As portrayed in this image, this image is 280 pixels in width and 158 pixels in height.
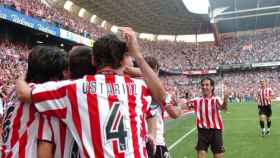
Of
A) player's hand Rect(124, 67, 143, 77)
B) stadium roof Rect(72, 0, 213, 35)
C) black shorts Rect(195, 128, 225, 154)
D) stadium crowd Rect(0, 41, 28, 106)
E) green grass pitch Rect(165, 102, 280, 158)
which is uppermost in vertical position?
stadium roof Rect(72, 0, 213, 35)

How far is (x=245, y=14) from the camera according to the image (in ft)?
182

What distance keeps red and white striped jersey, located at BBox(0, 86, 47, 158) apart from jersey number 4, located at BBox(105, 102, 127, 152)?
1.64 ft

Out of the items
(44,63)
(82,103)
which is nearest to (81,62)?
(44,63)

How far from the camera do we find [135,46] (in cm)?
253

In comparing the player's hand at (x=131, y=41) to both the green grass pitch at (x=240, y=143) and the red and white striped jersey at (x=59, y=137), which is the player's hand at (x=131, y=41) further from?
the green grass pitch at (x=240, y=143)

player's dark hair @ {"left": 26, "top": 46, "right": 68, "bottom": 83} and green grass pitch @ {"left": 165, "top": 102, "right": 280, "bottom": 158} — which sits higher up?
player's dark hair @ {"left": 26, "top": 46, "right": 68, "bottom": 83}

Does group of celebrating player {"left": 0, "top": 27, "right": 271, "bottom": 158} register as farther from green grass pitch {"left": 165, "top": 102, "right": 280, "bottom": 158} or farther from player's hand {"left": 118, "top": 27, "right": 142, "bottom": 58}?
green grass pitch {"left": 165, "top": 102, "right": 280, "bottom": 158}

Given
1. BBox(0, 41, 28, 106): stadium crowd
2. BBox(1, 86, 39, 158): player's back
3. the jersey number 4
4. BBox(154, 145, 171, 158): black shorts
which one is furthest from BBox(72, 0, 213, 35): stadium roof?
the jersey number 4

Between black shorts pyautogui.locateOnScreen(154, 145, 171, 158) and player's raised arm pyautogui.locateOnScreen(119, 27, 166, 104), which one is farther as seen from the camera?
black shorts pyautogui.locateOnScreen(154, 145, 171, 158)

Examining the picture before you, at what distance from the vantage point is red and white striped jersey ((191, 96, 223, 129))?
8.04m

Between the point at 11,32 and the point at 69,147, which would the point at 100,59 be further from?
the point at 11,32

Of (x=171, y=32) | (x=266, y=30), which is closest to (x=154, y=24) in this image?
(x=171, y=32)

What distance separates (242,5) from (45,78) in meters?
52.5

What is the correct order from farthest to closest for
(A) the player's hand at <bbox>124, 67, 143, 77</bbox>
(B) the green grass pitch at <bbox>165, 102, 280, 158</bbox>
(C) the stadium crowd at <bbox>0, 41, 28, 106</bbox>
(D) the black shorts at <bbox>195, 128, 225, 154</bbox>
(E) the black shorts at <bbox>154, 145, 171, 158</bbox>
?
(C) the stadium crowd at <bbox>0, 41, 28, 106</bbox>
(B) the green grass pitch at <bbox>165, 102, 280, 158</bbox>
(D) the black shorts at <bbox>195, 128, 225, 154</bbox>
(E) the black shorts at <bbox>154, 145, 171, 158</bbox>
(A) the player's hand at <bbox>124, 67, 143, 77</bbox>
